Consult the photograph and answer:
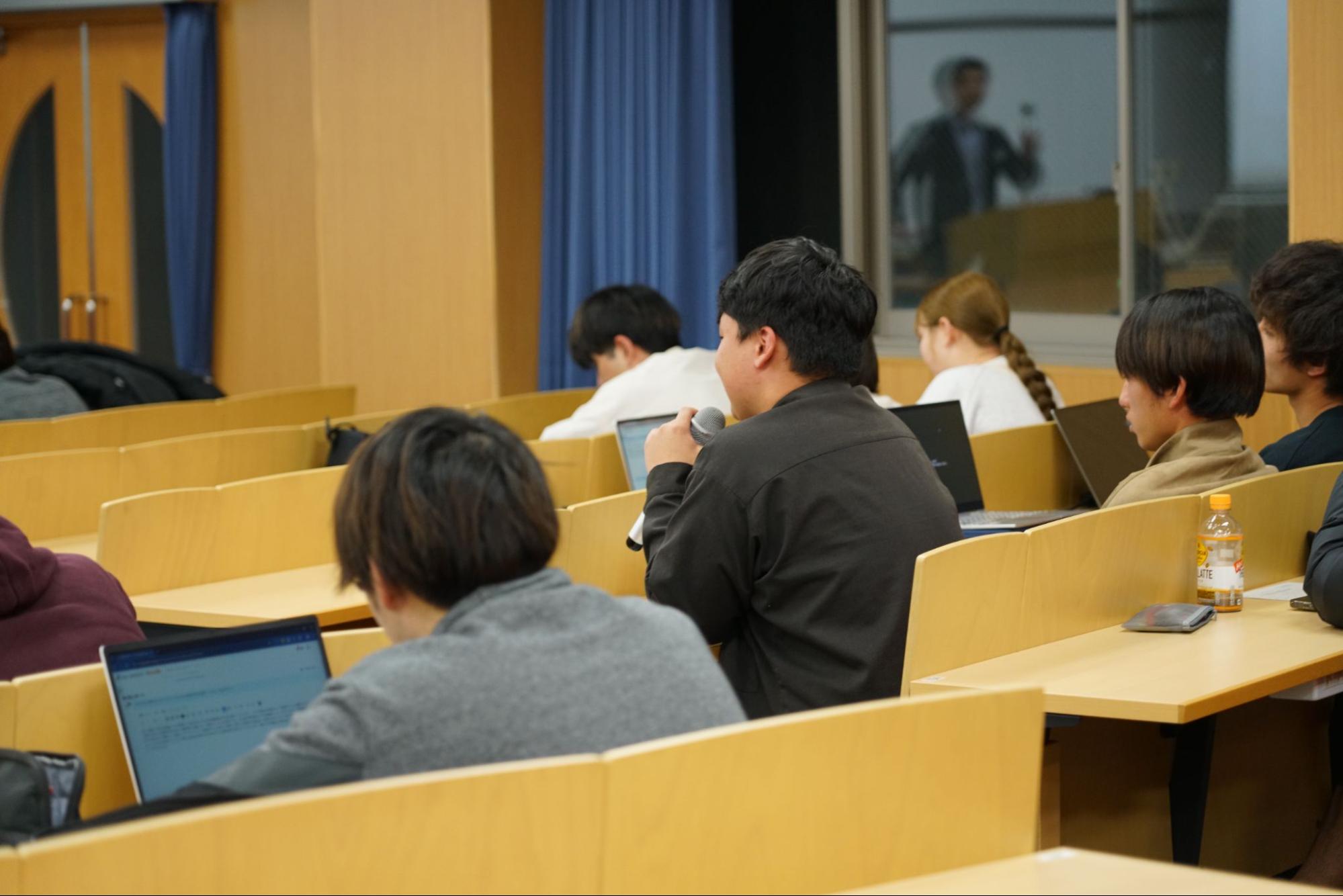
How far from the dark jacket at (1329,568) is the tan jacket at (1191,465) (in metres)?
0.32

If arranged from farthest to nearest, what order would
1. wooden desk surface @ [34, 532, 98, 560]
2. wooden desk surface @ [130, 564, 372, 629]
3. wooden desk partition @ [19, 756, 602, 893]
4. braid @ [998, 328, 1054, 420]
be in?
braid @ [998, 328, 1054, 420]
wooden desk surface @ [34, 532, 98, 560]
wooden desk surface @ [130, 564, 372, 629]
wooden desk partition @ [19, 756, 602, 893]

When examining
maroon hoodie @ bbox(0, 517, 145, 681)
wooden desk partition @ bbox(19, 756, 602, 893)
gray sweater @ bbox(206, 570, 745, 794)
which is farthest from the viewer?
maroon hoodie @ bbox(0, 517, 145, 681)

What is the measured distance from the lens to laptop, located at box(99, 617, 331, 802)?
1.93 meters

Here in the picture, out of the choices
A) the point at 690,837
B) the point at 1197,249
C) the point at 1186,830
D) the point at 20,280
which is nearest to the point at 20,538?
the point at 690,837

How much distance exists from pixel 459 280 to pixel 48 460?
3.23 m

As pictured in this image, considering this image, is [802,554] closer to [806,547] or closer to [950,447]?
[806,547]

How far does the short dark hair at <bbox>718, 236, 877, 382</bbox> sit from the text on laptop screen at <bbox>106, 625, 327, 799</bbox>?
1042mm

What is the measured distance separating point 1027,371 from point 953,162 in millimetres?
2273

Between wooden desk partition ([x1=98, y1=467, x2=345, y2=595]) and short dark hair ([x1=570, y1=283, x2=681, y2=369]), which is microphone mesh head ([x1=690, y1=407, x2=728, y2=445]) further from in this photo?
short dark hair ([x1=570, y1=283, x2=681, y2=369])

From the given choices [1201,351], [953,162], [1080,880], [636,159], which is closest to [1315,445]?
[1201,351]

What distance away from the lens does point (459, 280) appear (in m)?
7.32

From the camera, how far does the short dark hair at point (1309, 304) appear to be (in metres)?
3.61

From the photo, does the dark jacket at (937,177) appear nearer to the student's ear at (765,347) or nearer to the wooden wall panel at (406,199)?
the wooden wall panel at (406,199)

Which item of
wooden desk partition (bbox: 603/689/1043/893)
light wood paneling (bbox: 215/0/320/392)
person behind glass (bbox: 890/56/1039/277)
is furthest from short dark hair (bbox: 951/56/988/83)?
wooden desk partition (bbox: 603/689/1043/893)
